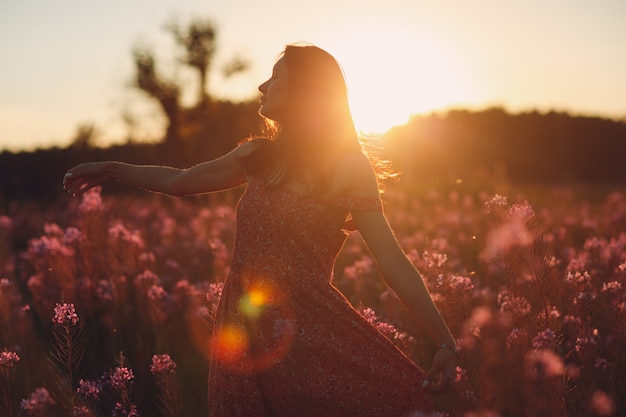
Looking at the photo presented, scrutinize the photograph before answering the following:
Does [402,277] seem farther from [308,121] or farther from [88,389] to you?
[88,389]

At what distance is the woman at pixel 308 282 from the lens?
253cm

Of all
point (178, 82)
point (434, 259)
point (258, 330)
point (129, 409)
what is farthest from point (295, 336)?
point (178, 82)

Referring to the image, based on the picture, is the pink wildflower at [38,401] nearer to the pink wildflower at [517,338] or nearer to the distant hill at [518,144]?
the pink wildflower at [517,338]

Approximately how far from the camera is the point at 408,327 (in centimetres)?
488

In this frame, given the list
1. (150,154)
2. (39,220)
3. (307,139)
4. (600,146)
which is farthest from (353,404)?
(600,146)

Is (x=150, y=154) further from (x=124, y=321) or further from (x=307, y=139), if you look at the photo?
(x=307, y=139)

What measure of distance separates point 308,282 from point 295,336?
0.23m

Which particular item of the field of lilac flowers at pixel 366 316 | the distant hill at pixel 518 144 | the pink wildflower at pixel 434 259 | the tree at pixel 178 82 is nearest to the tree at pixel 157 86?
the tree at pixel 178 82

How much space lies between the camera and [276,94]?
2.81m

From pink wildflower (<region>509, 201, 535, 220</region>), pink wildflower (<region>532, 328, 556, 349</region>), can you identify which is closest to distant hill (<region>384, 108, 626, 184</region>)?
pink wildflower (<region>509, 201, 535, 220</region>)

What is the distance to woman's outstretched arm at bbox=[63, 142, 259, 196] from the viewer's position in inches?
118

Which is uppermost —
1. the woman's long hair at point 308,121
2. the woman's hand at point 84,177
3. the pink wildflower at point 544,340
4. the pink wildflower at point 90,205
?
the woman's long hair at point 308,121

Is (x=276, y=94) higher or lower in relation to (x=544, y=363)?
higher

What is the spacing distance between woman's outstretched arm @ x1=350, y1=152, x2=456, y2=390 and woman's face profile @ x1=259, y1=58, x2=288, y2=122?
46 cm
